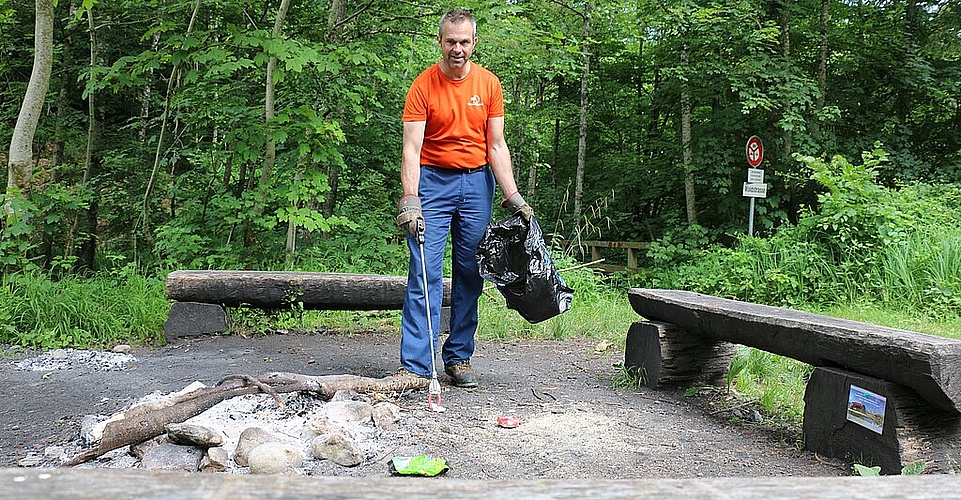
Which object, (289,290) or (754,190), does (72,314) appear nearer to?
(289,290)

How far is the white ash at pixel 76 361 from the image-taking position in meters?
5.39

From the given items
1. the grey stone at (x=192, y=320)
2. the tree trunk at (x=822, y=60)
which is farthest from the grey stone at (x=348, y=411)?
the tree trunk at (x=822, y=60)

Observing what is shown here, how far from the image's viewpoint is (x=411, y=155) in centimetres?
430

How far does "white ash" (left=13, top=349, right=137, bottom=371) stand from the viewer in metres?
5.39

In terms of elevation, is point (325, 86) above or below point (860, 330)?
above

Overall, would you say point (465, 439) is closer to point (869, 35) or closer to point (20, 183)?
point (20, 183)

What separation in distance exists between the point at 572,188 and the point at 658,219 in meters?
3.63

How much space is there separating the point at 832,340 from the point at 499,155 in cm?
212

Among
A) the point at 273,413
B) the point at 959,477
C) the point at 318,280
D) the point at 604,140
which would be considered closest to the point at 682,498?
the point at 959,477

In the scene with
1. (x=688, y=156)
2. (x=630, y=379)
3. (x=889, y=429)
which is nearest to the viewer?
(x=889, y=429)

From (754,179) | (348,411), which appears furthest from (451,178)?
(754,179)

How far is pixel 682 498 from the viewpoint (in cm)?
107

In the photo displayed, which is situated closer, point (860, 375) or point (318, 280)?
point (860, 375)

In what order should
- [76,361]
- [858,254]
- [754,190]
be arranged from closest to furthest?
[76,361] < [858,254] < [754,190]
